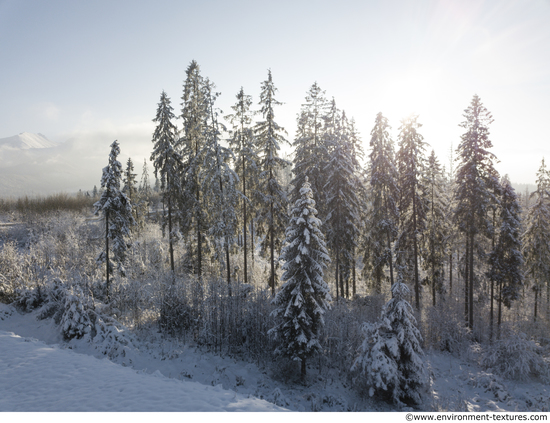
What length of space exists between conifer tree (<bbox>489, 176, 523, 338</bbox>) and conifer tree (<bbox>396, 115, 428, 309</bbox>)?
23.1ft

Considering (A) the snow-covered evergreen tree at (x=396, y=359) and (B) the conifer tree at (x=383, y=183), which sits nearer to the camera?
(A) the snow-covered evergreen tree at (x=396, y=359)

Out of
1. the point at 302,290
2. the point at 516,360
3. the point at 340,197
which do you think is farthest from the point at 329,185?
the point at 516,360

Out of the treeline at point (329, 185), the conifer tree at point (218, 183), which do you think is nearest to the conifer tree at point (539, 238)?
the treeline at point (329, 185)

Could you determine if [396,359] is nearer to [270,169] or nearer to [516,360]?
[516,360]

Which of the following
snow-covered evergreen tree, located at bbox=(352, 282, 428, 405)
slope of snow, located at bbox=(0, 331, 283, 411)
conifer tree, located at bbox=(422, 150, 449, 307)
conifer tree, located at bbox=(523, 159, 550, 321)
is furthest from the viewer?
conifer tree, located at bbox=(422, 150, 449, 307)

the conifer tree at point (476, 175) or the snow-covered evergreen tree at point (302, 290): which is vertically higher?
the conifer tree at point (476, 175)

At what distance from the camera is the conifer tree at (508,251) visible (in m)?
23.4

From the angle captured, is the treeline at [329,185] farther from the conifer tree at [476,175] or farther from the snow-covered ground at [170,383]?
the snow-covered ground at [170,383]

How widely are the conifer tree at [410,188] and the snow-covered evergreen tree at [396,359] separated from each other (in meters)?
11.5

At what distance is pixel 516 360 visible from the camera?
16.1 metres

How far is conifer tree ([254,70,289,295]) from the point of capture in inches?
822

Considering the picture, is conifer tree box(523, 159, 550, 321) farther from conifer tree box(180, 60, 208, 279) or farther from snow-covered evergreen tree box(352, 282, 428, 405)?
conifer tree box(180, 60, 208, 279)

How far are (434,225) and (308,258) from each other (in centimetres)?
1890

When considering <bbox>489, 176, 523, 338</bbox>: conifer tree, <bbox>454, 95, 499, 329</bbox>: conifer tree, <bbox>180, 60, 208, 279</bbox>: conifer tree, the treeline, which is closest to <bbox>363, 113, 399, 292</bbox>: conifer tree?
the treeline
